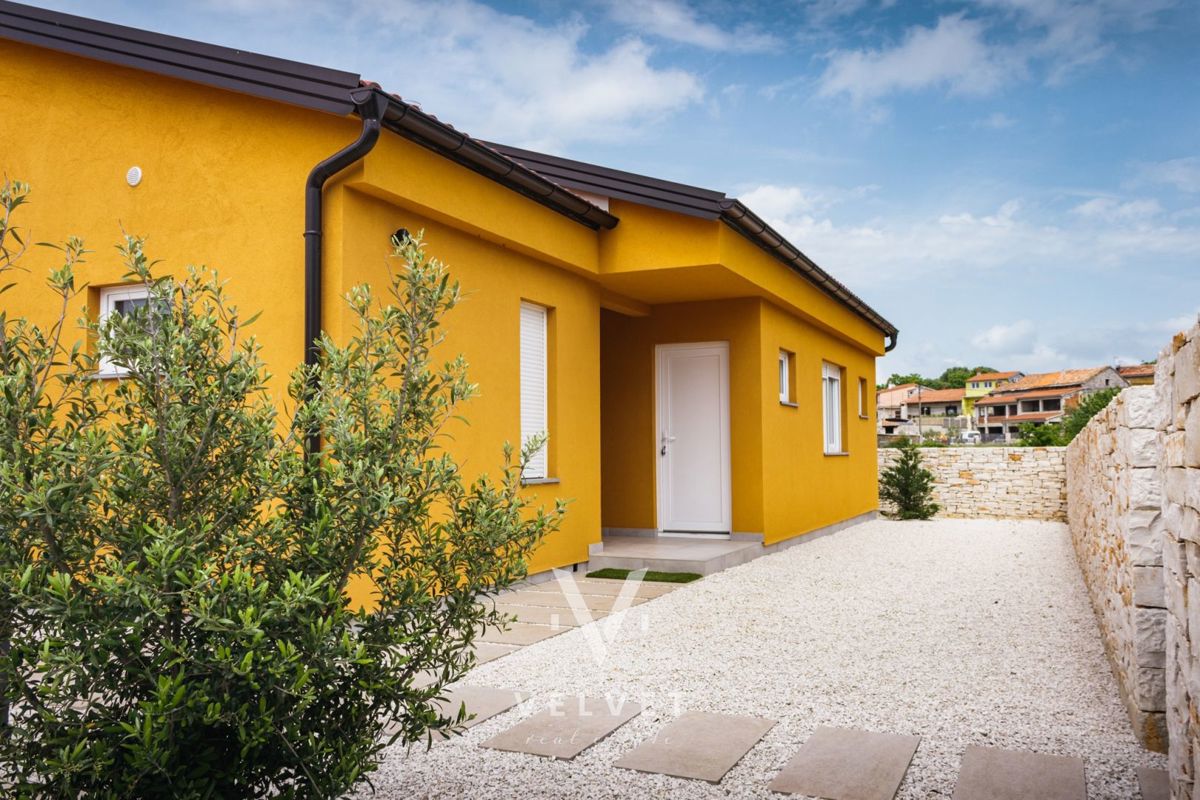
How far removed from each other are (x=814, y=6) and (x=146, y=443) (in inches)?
640

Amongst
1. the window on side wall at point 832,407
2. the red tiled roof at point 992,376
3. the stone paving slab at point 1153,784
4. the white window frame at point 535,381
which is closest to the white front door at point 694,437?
the white window frame at point 535,381

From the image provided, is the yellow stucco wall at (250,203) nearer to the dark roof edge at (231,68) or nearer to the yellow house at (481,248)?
the yellow house at (481,248)

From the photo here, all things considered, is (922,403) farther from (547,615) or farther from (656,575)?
(547,615)

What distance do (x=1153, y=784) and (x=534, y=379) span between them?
645 cm

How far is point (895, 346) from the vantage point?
18.3 meters

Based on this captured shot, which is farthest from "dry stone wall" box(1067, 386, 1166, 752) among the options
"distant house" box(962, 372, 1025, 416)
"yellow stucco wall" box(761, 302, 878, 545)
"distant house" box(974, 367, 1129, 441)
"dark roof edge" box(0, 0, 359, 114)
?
"distant house" box(962, 372, 1025, 416)

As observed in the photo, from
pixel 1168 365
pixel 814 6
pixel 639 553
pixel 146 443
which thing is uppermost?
pixel 814 6

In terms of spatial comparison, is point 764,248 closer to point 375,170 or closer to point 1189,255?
point 375,170

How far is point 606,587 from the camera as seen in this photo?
28.1 feet

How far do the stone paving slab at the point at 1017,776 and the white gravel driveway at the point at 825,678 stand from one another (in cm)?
7

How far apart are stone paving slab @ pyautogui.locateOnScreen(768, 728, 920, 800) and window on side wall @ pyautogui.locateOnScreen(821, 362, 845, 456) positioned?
36.2ft

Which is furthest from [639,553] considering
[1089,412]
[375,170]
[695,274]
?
[1089,412]

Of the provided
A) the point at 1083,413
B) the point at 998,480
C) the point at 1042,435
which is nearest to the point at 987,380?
the point at 1042,435

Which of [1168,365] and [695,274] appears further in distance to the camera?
[695,274]
